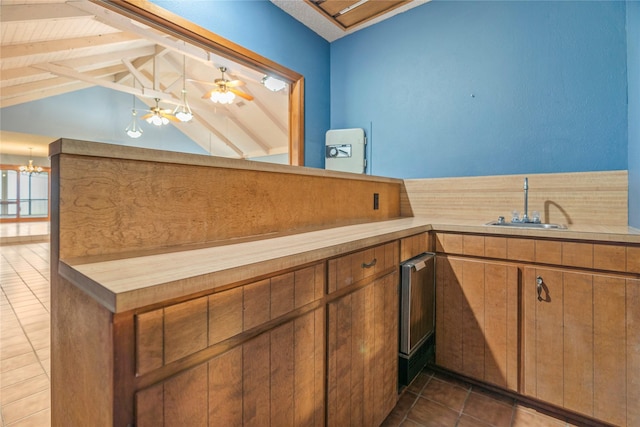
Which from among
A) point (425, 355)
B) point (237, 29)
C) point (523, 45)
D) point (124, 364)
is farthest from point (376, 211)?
point (124, 364)

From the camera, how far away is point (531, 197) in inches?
74.4

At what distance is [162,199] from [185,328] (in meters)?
0.49

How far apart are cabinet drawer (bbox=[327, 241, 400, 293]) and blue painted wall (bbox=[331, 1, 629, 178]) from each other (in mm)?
1300

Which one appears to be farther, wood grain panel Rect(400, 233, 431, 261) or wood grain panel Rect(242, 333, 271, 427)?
wood grain panel Rect(400, 233, 431, 261)

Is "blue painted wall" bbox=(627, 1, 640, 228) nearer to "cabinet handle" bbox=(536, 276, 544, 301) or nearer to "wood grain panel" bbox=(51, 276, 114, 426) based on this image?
"cabinet handle" bbox=(536, 276, 544, 301)

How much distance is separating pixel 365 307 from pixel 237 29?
2120 millimetres

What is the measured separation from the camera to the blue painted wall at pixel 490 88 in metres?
1.77

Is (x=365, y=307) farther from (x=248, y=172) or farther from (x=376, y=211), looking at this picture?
(x=376, y=211)

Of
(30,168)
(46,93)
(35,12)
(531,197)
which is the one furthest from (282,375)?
(30,168)

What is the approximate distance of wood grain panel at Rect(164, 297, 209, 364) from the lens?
1.87ft

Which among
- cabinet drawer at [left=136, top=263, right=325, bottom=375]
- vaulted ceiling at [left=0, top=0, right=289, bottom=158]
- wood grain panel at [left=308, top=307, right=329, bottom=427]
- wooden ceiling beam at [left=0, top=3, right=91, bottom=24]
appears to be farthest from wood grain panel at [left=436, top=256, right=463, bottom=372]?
wooden ceiling beam at [left=0, top=3, right=91, bottom=24]

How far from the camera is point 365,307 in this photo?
1146mm

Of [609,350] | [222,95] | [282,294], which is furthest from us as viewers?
[222,95]

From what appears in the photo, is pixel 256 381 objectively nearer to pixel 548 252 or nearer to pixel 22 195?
Result: pixel 548 252
